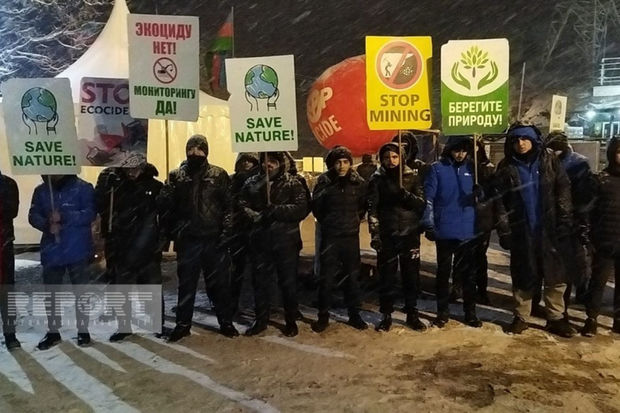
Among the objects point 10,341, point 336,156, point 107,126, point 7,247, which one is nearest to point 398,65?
point 336,156

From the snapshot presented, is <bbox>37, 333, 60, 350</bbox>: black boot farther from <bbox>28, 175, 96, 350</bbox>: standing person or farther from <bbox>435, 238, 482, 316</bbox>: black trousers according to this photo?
<bbox>435, 238, 482, 316</bbox>: black trousers

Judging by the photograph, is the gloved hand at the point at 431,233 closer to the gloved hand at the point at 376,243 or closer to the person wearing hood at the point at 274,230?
the gloved hand at the point at 376,243

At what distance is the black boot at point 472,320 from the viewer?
6543 millimetres

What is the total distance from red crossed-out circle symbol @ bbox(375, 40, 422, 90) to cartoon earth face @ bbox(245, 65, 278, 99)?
3.80 feet

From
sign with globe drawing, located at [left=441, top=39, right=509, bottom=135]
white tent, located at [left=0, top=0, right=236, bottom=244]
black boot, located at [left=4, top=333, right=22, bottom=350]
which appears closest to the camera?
black boot, located at [left=4, top=333, right=22, bottom=350]

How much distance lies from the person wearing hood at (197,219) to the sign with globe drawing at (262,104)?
0.40 meters

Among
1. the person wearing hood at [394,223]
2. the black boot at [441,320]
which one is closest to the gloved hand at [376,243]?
the person wearing hood at [394,223]

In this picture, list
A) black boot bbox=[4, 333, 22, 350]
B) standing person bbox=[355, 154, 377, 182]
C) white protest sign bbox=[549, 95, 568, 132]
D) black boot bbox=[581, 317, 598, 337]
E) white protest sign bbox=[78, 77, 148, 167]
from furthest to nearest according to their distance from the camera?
standing person bbox=[355, 154, 377, 182] → white protest sign bbox=[549, 95, 568, 132] → white protest sign bbox=[78, 77, 148, 167] → black boot bbox=[581, 317, 598, 337] → black boot bbox=[4, 333, 22, 350]

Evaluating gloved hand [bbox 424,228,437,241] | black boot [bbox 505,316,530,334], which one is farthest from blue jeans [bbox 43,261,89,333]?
black boot [bbox 505,316,530,334]

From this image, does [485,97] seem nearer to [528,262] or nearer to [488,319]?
[528,262]

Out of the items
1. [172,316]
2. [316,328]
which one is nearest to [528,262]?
[316,328]

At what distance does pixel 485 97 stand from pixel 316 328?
3.06 metres

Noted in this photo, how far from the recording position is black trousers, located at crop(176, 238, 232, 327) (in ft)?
20.0

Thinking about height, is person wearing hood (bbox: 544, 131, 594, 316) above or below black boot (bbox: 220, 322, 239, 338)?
above
